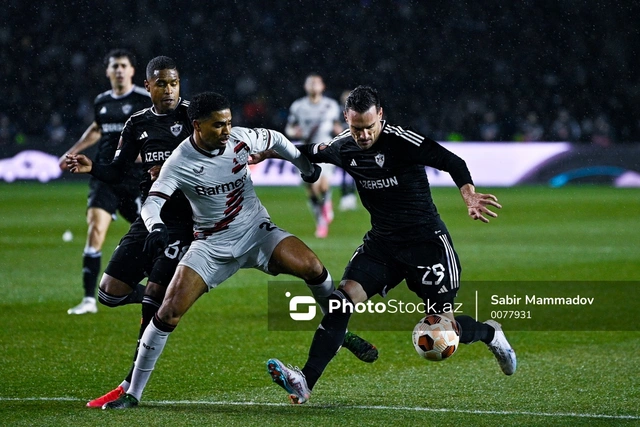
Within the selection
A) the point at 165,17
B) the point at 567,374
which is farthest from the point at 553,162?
the point at 567,374

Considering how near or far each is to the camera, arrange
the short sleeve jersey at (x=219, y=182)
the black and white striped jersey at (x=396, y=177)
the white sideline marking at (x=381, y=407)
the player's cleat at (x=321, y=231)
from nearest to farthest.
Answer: the white sideline marking at (x=381, y=407) → the short sleeve jersey at (x=219, y=182) → the black and white striped jersey at (x=396, y=177) → the player's cleat at (x=321, y=231)

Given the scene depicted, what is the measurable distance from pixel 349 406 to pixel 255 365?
146 cm

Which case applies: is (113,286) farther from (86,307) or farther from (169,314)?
(86,307)

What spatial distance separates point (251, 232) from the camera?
20.1 ft

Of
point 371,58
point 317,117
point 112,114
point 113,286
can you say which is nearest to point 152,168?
point 113,286

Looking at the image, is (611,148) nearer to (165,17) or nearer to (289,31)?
(289,31)

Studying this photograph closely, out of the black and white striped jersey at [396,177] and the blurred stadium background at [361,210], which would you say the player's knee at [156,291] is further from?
the black and white striped jersey at [396,177]

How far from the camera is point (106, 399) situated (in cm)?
571

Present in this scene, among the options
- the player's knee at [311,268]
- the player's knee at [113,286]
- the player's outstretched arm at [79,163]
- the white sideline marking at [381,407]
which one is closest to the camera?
the white sideline marking at [381,407]

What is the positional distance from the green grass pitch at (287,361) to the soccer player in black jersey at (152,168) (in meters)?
0.64

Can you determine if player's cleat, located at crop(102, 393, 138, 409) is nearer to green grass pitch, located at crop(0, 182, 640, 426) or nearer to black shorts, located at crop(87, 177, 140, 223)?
green grass pitch, located at crop(0, 182, 640, 426)

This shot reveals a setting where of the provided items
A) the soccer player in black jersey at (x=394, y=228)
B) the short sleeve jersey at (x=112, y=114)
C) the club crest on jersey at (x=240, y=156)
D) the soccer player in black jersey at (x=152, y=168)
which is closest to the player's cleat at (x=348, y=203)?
the short sleeve jersey at (x=112, y=114)

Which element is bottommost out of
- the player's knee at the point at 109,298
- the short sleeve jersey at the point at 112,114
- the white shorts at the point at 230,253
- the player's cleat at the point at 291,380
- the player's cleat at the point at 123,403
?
the player's cleat at the point at 123,403

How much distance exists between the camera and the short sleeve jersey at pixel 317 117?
1603cm
